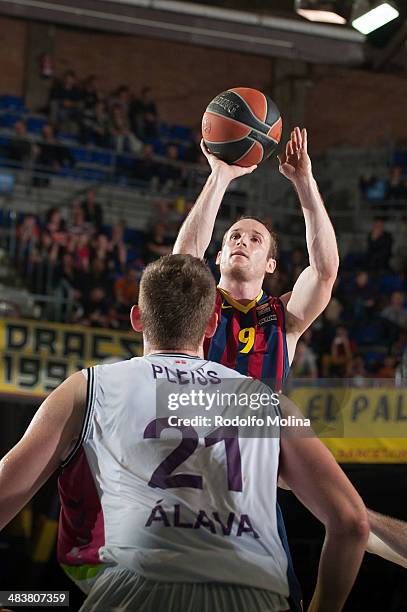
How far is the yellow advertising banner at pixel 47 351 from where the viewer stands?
22.9ft

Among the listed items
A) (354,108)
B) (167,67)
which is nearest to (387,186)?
(354,108)

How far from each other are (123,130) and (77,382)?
37.5 ft

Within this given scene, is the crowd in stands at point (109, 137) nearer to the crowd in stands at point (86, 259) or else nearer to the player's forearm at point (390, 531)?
the crowd in stands at point (86, 259)

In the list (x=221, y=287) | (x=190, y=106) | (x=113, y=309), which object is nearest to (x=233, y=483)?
(x=221, y=287)

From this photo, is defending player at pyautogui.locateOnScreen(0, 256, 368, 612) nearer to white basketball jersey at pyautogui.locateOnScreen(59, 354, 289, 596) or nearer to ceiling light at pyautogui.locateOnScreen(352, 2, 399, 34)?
white basketball jersey at pyautogui.locateOnScreen(59, 354, 289, 596)

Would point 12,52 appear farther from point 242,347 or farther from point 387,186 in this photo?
point 242,347

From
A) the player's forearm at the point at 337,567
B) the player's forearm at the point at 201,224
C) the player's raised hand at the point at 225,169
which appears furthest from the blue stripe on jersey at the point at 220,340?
the player's forearm at the point at 337,567

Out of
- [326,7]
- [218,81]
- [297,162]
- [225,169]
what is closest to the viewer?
[297,162]

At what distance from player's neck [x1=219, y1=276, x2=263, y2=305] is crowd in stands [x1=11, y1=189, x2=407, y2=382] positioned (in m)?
5.02

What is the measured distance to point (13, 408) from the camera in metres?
6.75

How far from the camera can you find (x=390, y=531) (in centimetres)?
330

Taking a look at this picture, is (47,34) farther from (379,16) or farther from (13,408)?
(13,408)

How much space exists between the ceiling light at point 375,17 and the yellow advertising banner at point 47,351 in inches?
223

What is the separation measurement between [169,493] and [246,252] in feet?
7.04
